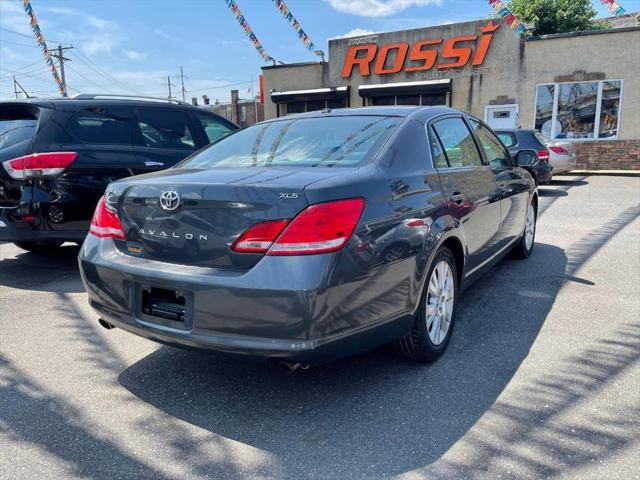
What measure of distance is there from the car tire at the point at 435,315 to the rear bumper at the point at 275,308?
12.5 inches

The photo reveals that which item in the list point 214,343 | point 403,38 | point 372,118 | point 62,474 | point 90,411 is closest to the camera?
point 62,474

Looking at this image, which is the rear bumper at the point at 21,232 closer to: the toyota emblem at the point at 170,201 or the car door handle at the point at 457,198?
the toyota emblem at the point at 170,201

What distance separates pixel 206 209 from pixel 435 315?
1571 millimetres

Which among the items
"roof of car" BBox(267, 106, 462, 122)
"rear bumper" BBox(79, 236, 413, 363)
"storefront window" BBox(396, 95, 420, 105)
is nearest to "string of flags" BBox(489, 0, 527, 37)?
"storefront window" BBox(396, 95, 420, 105)

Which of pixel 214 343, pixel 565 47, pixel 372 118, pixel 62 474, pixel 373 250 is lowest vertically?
pixel 62 474

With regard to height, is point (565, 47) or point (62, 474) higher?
point (565, 47)

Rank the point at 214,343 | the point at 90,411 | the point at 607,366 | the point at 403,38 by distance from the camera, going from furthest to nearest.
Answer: the point at 403,38, the point at 607,366, the point at 90,411, the point at 214,343

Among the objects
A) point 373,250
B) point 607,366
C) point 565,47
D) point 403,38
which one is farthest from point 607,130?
point 373,250

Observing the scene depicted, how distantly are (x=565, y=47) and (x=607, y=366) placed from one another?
16.7 m

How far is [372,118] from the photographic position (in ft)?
11.4

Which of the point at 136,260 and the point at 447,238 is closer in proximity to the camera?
the point at 136,260

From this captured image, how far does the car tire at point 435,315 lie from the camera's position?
9.98ft

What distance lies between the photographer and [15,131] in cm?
495

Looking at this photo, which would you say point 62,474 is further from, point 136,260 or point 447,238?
point 447,238
